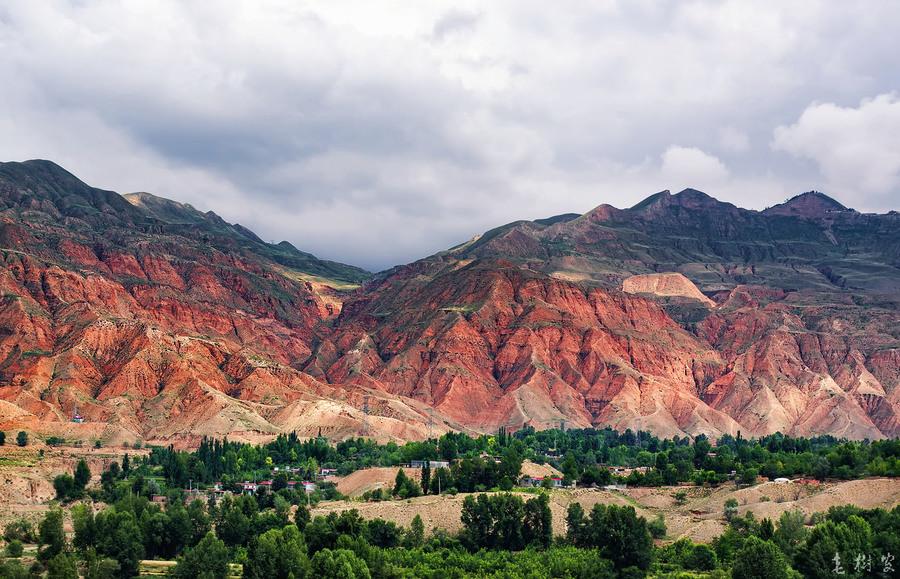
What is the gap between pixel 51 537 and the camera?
326 ft

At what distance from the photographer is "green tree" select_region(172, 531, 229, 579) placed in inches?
3701

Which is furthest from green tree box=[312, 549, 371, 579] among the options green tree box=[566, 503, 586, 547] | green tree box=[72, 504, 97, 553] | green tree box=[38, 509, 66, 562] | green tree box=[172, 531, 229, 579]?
green tree box=[566, 503, 586, 547]

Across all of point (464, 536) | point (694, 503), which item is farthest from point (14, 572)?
point (694, 503)

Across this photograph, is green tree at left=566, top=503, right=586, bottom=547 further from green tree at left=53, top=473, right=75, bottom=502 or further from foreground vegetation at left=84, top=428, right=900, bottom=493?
green tree at left=53, top=473, right=75, bottom=502

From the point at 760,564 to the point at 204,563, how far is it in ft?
153

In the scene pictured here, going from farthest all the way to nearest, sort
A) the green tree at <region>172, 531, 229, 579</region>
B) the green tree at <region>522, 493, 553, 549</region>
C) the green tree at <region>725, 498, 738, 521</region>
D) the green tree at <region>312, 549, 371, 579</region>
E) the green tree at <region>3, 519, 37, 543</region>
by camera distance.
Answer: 1. the green tree at <region>725, 498, 738, 521</region>
2. the green tree at <region>522, 493, 553, 549</region>
3. the green tree at <region>3, 519, 37, 543</region>
4. the green tree at <region>172, 531, 229, 579</region>
5. the green tree at <region>312, 549, 371, 579</region>

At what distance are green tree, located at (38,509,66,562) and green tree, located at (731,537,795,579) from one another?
193ft

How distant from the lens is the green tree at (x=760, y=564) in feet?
292

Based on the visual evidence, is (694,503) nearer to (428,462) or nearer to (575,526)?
(575,526)

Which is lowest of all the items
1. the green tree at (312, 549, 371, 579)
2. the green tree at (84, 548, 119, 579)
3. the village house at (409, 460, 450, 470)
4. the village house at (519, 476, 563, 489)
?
the green tree at (84, 548, 119, 579)

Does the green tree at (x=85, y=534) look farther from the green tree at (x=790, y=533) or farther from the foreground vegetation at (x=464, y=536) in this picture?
the green tree at (x=790, y=533)

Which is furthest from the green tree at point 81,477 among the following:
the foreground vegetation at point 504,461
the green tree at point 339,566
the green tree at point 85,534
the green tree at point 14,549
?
the green tree at point 339,566

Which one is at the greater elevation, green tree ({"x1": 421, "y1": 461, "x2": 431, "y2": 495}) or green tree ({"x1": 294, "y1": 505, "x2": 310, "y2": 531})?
green tree ({"x1": 421, "y1": 461, "x2": 431, "y2": 495})

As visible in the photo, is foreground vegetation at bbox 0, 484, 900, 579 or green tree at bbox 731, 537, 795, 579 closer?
green tree at bbox 731, 537, 795, 579
